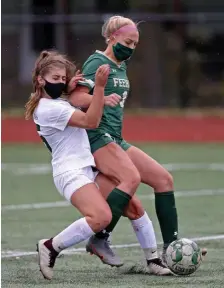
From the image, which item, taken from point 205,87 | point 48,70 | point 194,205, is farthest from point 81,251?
point 205,87

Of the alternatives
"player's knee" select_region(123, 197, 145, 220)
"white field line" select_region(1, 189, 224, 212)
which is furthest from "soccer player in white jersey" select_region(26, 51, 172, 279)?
"white field line" select_region(1, 189, 224, 212)

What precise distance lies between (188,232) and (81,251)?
1.36m

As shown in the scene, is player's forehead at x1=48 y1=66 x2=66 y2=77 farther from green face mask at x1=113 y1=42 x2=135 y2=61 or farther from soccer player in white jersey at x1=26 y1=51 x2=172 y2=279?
green face mask at x1=113 y1=42 x2=135 y2=61

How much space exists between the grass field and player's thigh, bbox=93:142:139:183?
2.35 feet

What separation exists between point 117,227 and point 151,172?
105 inches

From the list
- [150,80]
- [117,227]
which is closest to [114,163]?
[117,227]

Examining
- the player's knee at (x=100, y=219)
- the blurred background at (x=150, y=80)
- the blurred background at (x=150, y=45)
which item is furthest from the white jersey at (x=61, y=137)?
the blurred background at (x=150, y=45)

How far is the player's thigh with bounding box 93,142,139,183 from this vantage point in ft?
24.8

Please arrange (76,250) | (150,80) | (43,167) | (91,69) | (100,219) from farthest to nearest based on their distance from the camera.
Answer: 1. (150,80)
2. (43,167)
3. (76,250)
4. (91,69)
5. (100,219)

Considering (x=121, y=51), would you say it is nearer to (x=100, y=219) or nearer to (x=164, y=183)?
(x=164, y=183)

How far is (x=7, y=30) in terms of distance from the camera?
24.0 m

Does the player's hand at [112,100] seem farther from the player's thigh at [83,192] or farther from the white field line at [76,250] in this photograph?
the white field line at [76,250]

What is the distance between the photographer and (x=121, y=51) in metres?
7.77

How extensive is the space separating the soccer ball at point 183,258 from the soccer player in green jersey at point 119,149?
350 millimetres
